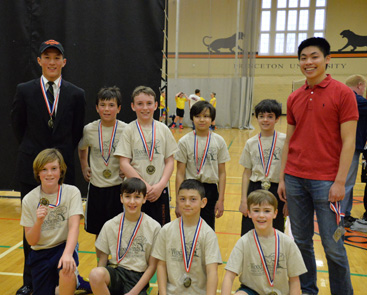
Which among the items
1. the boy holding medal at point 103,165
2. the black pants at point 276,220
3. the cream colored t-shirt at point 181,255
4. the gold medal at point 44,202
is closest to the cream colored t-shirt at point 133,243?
the cream colored t-shirt at point 181,255

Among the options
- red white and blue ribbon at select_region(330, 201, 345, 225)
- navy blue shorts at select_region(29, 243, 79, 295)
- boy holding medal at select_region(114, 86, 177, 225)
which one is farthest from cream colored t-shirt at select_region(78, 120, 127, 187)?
red white and blue ribbon at select_region(330, 201, 345, 225)

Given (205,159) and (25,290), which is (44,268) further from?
(205,159)

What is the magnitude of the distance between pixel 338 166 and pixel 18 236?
3570mm

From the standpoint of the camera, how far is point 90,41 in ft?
15.1

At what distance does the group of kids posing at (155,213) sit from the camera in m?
2.42

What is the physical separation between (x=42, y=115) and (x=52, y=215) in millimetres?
808

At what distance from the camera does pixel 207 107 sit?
3188 mm

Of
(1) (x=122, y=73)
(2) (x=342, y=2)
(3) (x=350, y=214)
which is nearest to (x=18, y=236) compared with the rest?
(1) (x=122, y=73)

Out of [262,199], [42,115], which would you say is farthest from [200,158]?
[42,115]

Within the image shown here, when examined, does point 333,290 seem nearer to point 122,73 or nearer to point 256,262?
point 256,262

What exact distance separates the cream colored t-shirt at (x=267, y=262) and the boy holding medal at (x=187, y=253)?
16 centimetres

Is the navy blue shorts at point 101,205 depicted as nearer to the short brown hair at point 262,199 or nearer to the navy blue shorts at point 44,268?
the navy blue shorts at point 44,268

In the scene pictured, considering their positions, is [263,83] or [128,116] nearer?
[128,116]

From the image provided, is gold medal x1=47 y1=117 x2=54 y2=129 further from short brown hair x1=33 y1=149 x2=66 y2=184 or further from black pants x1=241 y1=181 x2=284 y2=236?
black pants x1=241 y1=181 x2=284 y2=236
